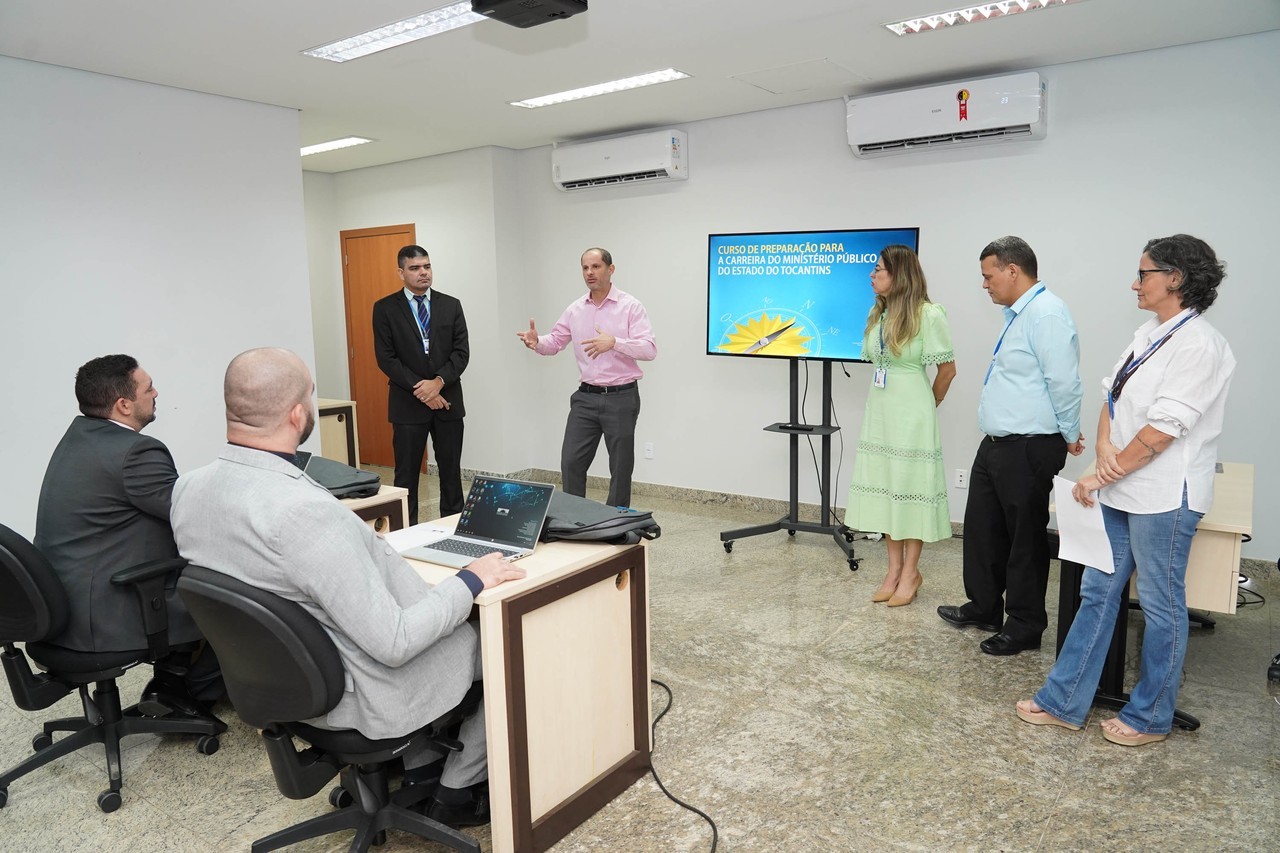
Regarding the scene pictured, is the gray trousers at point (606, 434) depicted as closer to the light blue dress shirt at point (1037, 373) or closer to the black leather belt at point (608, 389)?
the black leather belt at point (608, 389)

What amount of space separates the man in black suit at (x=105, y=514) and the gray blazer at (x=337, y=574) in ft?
2.06

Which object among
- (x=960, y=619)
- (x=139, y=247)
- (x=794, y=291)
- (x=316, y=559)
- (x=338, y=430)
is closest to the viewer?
(x=316, y=559)

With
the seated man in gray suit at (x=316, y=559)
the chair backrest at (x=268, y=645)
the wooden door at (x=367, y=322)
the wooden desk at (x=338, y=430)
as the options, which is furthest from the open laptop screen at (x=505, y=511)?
the wooden door at (x=367, y=322)

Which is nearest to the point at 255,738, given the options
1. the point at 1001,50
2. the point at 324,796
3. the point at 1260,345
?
the point at 324,796

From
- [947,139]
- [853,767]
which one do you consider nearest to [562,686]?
[853,767]

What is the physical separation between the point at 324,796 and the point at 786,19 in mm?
3415

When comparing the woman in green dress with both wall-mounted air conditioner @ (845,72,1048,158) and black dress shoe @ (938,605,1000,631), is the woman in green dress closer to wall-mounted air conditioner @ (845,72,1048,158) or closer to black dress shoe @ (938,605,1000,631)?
black dress shoe @ (938,605,1000,631)

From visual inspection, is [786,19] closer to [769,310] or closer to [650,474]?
[769,310]

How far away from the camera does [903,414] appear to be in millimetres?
3592

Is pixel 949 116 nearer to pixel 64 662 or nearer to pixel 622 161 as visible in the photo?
pixel 622 161

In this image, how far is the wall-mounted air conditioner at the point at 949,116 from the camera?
4.27 m

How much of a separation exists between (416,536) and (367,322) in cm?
532

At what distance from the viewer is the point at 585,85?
15.3ft

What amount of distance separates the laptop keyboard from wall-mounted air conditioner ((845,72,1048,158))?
3576 millimetres
